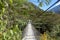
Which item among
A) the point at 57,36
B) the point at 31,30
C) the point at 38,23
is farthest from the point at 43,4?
the point at 38,23

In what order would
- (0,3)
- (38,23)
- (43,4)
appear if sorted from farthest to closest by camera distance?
1. (38,23)
2. (0,3)
3. (43,4)

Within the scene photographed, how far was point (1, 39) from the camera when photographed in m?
1.42

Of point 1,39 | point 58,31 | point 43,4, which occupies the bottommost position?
point 1,39

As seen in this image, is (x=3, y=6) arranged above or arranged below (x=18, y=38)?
above

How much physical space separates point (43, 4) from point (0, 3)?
303 mm

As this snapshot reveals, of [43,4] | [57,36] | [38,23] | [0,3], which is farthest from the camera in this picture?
[38,23]

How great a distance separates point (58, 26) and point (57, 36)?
1.70 ft

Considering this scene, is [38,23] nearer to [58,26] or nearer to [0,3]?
[58,26]

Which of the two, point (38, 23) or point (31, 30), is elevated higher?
point (38, 23)

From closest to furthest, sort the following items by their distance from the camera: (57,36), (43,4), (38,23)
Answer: (43,4)
(57,36)
(38,23)

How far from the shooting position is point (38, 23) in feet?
27.4

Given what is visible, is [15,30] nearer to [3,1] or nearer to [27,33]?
[27,33]

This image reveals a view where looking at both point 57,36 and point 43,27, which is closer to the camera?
point 57,36

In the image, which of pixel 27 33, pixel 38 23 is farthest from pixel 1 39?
pixel 38 23
